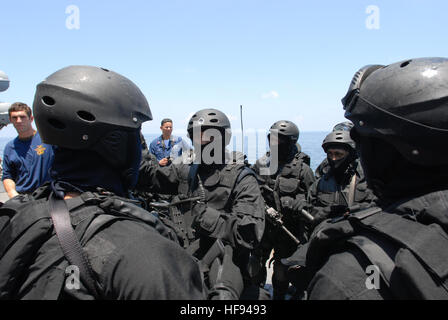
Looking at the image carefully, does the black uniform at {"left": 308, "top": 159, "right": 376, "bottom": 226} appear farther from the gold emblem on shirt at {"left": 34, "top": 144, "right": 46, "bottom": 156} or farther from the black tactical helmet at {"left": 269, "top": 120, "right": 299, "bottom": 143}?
the gold emblem on shirt at {"left": 34, "top": 144, "right": 46, "bottom": 156}

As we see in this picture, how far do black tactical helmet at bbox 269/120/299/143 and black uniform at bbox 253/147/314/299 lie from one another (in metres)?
0.54

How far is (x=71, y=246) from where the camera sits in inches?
50.3

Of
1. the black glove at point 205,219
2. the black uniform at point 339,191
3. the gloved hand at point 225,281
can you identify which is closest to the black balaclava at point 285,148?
the black uniform at point 339,191

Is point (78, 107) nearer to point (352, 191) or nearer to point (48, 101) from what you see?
point (48, 101)

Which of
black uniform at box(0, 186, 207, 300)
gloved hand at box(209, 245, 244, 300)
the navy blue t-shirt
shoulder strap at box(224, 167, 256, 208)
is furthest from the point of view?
the navy blue t-shirt

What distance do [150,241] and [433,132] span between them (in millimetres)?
1279

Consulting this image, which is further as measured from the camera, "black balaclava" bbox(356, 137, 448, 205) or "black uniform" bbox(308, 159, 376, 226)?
"black uniform" bbox(308, 159, 376, 226)

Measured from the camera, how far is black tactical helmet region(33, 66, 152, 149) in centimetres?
161

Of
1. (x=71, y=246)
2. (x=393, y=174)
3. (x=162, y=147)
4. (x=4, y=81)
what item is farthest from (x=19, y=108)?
(x=4, y=81)

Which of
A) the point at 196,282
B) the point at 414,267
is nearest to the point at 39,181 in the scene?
the point at 196,282

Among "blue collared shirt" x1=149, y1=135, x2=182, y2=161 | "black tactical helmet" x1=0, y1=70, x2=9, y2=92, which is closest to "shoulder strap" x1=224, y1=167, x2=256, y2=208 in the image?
"blue collared shirt" x1=149, y1=135, x2=182, y2=161

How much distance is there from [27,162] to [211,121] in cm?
273

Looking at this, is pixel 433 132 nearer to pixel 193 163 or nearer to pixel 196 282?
pixel 196 282
